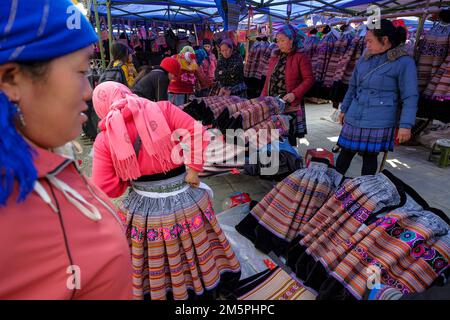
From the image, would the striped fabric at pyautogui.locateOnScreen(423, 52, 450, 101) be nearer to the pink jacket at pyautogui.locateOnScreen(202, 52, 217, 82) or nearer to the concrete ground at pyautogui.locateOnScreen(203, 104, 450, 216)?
the concrete ground at pyautogui.locateOnScreen(203, 104, 450, 216)

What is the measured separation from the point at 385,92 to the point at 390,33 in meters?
0.52

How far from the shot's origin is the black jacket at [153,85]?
3.91 m

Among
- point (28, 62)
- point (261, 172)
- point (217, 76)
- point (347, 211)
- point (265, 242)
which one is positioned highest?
point (28, 62)

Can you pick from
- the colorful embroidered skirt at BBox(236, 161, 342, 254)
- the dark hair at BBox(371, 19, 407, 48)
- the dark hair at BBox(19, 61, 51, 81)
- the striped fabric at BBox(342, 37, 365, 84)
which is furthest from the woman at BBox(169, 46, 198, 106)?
the dark hair at BBox(19, 61, 51, 81)

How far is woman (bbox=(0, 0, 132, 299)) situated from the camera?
54cm

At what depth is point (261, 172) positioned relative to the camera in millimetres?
3150

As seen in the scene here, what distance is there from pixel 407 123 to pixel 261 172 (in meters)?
1.47

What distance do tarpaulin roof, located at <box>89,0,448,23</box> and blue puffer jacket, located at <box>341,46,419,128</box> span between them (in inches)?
45.3

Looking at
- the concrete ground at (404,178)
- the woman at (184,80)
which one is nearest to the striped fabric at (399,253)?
the concrete ground at (404,178)

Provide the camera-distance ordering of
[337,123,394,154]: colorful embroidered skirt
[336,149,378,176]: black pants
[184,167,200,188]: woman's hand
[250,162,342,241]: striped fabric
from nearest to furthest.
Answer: [184,167,200,188]: woman's hand, [250,162,342,241]: striped fabric, [337,123,394,154]: colorful embroidered skirt, [336,149,378,176]: black pants

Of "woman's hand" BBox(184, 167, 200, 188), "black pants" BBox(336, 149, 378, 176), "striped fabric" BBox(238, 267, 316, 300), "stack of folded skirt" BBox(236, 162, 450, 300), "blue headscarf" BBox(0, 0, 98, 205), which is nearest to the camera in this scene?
"blue headscarf" BBox(0, 0, 98, 205)

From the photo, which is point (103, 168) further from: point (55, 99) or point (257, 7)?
point (257, 7)
